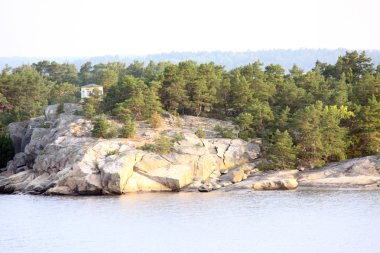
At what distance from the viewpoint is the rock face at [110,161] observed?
54.5 meters

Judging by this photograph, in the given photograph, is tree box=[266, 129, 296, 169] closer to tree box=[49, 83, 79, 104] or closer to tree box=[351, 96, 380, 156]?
tree box=[351, 96, 380, 156]

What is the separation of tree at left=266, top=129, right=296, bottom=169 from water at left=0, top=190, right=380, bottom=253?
4665mm

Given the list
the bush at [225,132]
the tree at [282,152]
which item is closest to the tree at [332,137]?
the tree at [282,152]

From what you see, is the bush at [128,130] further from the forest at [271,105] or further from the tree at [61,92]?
the tree at [61,92]

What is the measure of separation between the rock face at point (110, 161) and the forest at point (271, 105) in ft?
5.81

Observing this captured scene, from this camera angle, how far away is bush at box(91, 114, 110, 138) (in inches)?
2322

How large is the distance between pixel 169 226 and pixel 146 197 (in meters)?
10.3

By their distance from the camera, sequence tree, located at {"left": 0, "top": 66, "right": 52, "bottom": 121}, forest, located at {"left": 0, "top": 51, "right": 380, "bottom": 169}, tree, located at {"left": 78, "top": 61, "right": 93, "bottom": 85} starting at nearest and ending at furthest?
forest, located at {"left": 0, "top": 51, "right": 380, "bottom": 169}
tree, located at {"left": 0, "top": 66, "right": 52, "bottom": 121}
tree, located at {"left": 78, "top": 61, "right": 93, "bottom": 85}

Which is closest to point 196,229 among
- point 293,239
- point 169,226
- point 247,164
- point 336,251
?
point 169,226

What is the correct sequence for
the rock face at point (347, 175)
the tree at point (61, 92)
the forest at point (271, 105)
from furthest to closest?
A: the tree at point (61, 92) < the forest at point (271, 105) < the rock face at point (347, 175)

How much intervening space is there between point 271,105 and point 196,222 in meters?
27.6

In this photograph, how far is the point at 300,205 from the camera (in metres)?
47.6

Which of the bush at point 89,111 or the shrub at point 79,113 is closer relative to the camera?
the bush at point 89,111

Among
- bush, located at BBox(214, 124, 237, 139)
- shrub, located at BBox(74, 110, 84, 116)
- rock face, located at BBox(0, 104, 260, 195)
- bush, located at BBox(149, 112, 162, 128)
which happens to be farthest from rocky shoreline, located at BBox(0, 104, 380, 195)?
shrub, located at BBox(74, 110, 84, 116)
